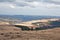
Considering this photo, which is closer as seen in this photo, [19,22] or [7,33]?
[7,33]

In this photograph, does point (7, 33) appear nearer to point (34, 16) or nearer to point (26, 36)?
point (26, 36)

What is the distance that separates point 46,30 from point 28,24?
786 mm

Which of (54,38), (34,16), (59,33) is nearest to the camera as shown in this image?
(54,38)

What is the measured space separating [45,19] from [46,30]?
572 mm

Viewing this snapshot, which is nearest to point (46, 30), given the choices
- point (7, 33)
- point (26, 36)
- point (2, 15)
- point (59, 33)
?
point (59, 33)

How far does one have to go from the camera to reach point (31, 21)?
662cm

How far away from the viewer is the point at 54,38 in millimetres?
5680

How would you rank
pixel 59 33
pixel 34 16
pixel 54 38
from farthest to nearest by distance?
1. pixel 34 16
2. pixel 59 33
3. pixel 54 38

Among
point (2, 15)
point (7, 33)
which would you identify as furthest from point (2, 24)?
point (7, 33)

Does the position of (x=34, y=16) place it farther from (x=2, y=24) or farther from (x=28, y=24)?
(x=2, y=24)

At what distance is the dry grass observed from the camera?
5.67 metres

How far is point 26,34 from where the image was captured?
5.94m

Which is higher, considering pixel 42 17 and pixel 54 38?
pixel 42 17

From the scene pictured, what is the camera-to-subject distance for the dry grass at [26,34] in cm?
567
